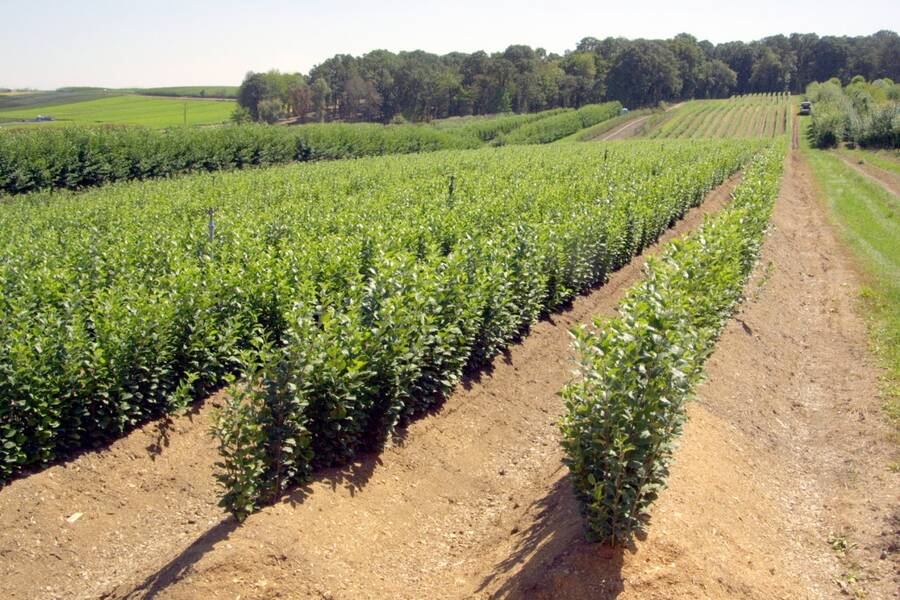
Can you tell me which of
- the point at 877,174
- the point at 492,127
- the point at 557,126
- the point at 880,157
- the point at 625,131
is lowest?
the point at 877,174

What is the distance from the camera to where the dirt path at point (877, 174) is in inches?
1441

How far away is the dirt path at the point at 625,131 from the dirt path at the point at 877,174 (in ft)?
109

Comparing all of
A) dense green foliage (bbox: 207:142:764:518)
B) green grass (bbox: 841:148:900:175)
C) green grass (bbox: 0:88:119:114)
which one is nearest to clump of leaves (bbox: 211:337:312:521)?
dense green foliage (bbox: 207:142:764:518)

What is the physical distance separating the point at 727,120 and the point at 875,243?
72.2 metres

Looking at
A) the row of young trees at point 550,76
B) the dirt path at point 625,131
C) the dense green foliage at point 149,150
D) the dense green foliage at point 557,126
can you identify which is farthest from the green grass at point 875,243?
the row of young trees at point 550,76

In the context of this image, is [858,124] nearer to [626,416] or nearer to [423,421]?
[423,421]

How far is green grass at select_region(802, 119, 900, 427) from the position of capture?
43.0ft

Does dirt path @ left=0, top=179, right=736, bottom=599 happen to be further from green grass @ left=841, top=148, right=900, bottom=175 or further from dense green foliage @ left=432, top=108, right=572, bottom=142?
dense green foliage @ left=432, top=108, right=572, bottom=142

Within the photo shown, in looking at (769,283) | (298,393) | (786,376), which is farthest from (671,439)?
(769,283)

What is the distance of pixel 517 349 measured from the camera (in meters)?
11.8

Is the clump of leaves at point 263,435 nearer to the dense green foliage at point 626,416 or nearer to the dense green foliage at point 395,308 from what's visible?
the dense green foliage at point 395,308

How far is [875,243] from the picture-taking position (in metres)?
23.2

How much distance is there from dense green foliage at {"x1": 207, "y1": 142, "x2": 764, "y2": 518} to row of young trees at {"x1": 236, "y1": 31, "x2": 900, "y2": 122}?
187 feet

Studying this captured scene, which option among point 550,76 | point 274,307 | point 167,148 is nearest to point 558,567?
point 274,307
